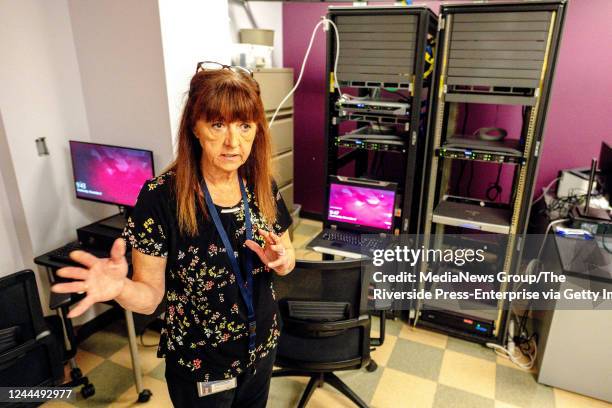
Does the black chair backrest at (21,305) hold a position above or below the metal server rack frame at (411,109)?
below

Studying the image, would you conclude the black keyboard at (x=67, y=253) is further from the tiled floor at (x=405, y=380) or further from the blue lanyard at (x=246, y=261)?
the blue lanyard at (x=246, y=261)

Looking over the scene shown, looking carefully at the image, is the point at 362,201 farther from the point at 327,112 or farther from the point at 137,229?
the point at 137,229

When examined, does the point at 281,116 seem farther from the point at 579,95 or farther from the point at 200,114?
the point at 200,114

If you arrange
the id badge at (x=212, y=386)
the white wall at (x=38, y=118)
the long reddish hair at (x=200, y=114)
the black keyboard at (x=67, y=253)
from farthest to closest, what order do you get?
1. the black keyboard at (x=67, y=253)
2. the white wall at (x=38, y=118)
3. the id badge at (x=212, y=386)
4. the long reddish hair at (x=200, y=114)

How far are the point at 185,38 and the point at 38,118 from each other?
87cm

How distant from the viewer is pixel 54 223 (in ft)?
7.40

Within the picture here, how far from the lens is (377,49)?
2066 mm

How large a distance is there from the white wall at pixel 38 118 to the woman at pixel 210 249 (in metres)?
1.44

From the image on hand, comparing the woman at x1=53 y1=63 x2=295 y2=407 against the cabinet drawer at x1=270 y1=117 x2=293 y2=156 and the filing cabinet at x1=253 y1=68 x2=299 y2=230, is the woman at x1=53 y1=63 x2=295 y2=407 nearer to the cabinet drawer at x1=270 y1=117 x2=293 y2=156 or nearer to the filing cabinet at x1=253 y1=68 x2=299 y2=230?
the filing cabinet at x1=253 y1=68 x2=299 y2=230

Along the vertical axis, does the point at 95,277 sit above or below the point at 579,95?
below

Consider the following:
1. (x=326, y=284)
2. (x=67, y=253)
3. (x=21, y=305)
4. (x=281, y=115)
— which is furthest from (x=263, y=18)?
(x=21, y=305)

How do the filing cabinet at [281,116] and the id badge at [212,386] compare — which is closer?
the id badge at [212,386]

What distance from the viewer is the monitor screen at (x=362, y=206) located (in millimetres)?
2330

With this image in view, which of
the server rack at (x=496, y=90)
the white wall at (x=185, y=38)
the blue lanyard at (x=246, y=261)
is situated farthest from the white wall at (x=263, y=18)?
the blue lanyard at (x=246, y=261)
